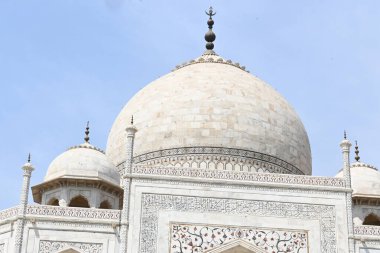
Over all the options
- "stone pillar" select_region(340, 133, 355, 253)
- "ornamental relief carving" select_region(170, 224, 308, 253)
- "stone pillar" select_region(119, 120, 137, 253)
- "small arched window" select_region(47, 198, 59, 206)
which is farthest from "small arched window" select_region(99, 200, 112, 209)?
"stone pillar" select_region(340, 133, 355, 253)

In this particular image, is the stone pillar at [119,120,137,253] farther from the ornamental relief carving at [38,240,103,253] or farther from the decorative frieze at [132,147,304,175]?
the decorative frieze at [132,147,304,175]

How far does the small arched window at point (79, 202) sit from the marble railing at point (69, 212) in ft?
6.03

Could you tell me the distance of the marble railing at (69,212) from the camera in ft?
46.4

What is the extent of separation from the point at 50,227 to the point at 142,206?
4.53 feet

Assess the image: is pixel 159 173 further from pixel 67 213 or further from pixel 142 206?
pixel 67 213

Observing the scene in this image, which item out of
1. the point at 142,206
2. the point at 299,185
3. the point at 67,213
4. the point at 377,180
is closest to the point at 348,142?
the point at 299,185

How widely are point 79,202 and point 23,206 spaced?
84.1 inches

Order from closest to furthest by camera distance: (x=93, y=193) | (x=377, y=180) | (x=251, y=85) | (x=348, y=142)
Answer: (x=348, y=142) < (x=93, y=193) < (x=377, y=180) < (x=251, y=85)

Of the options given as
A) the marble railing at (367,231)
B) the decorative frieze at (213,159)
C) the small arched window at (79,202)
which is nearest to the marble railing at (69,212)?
the small arched window at (79,202)

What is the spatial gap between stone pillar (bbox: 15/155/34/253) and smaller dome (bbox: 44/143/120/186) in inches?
61.7

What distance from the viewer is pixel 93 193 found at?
16062 millimetres

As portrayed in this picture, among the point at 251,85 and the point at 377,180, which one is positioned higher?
the point at 251,85

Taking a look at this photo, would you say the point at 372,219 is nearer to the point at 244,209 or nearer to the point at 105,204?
the point at 244,209

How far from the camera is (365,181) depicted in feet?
55.7
